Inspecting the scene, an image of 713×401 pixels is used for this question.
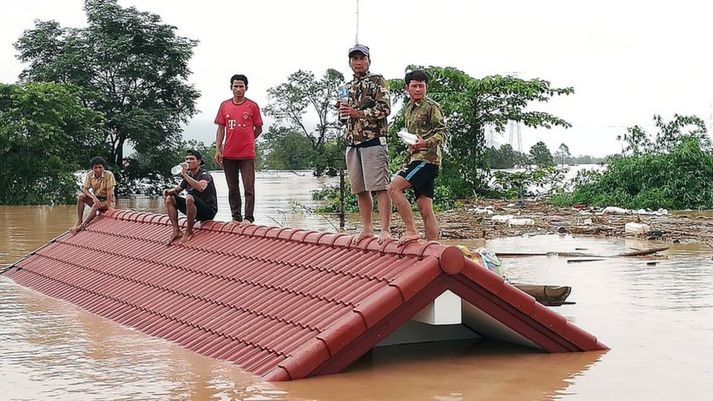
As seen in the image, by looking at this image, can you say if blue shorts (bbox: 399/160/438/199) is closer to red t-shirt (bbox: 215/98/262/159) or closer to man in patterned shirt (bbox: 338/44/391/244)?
man in patterned shirt (bbox: 338/44/391/244)

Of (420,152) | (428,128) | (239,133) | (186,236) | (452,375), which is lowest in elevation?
(452,375)

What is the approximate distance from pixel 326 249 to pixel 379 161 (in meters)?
0.93

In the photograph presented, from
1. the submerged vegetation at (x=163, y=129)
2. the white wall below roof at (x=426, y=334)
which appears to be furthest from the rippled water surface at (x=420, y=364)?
the submerged vegetation at (x=163, y=129)

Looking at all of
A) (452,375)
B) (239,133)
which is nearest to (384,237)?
(452,375)

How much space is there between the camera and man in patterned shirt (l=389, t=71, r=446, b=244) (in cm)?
845

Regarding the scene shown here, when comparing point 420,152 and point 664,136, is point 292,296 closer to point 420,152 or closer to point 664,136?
point 420,152

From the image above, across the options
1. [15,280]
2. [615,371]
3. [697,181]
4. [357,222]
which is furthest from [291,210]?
[615,371]

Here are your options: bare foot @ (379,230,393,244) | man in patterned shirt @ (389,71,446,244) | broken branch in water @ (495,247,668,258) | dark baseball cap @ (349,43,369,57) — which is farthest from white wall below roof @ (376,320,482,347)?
broken branch in water @ (495,247,668,258)

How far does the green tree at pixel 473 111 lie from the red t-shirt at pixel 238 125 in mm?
19043

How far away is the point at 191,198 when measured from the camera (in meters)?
11.2

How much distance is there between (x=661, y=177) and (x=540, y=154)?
26.9ft

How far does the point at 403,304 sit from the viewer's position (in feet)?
23.6

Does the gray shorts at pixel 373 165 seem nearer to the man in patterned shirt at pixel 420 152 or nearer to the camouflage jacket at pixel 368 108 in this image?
the camouflage jacket at pixel 368 108

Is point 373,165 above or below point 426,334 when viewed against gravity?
above
